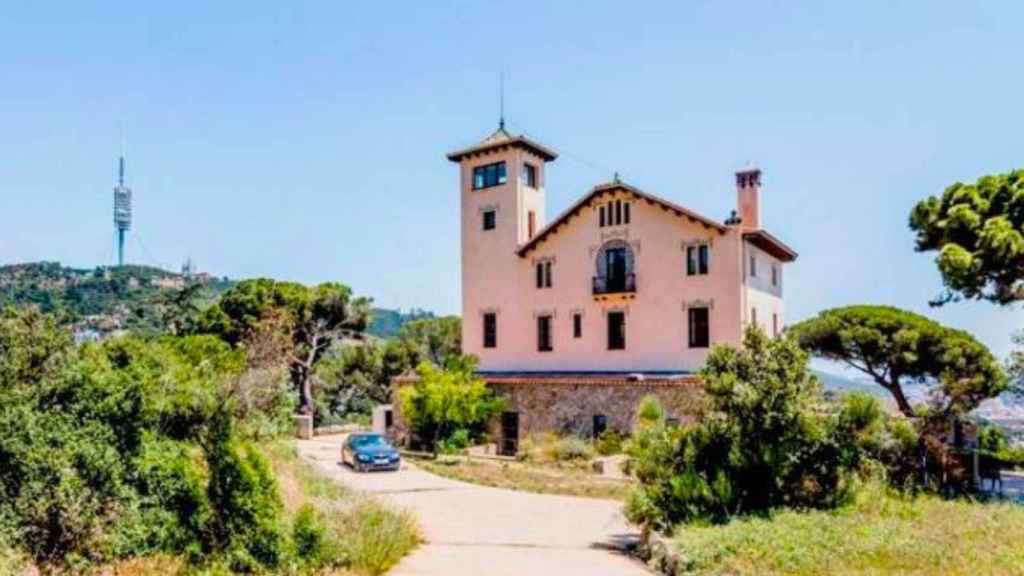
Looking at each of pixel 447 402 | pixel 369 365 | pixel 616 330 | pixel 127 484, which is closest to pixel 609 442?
pixel 616 330

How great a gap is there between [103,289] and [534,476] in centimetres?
5797

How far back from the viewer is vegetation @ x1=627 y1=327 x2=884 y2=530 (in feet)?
44.4

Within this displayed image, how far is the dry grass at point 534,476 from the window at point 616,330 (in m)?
6.81

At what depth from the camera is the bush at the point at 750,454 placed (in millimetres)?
13523

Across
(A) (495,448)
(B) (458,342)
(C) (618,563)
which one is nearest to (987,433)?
(A) (495,448)

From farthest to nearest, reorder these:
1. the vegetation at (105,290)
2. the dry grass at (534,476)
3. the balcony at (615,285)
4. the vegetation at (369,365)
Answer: the vegetation at (105,290) < the vegetation at (369,365) < the balcony at (615,285) < the dry grass at (534,476)

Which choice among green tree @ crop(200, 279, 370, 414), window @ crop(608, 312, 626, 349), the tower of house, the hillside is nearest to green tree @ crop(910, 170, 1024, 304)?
window @ crop(608, 312, 626, 349)

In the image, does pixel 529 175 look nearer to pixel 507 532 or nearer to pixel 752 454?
pixel 507 532

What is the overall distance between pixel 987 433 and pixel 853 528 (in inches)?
746

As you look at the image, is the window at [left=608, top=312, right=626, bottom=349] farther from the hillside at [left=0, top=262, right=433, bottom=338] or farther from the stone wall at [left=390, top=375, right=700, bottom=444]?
the hillside at [left=0, top=262, right=433, bottom=338]

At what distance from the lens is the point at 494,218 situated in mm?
35812

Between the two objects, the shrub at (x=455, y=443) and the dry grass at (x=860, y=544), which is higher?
the dry grass at (x=860, y=544)

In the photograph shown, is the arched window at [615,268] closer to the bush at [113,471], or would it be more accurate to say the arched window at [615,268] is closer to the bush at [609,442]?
the bush at [609,442]

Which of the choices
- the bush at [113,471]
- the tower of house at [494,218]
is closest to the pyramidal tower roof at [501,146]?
the tower of house at [494,218]
